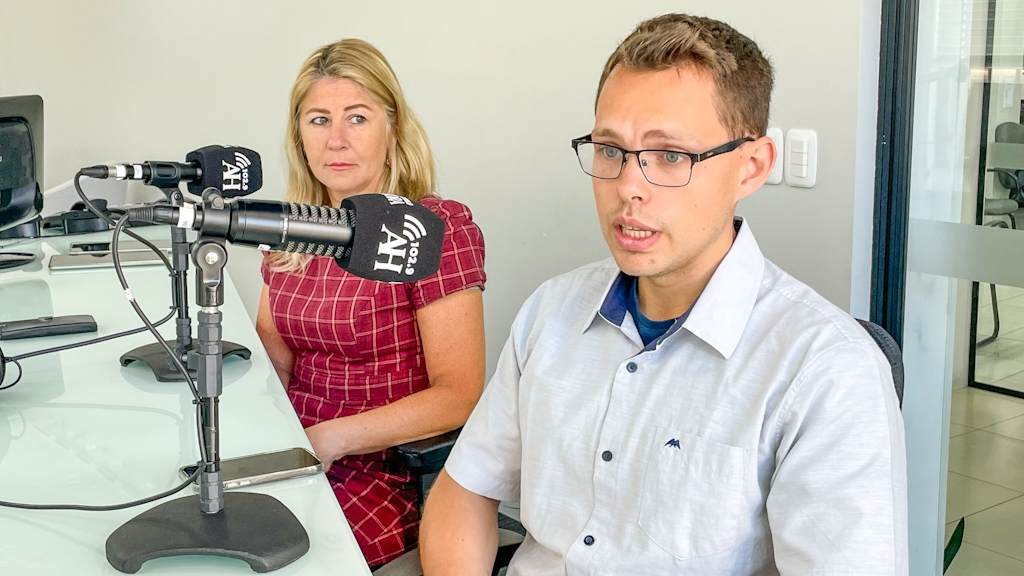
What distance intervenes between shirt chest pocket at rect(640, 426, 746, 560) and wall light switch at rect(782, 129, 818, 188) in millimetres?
801

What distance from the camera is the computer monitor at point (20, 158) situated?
2.03 meters

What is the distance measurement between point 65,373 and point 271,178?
175cm

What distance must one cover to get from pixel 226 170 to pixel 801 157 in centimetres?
105

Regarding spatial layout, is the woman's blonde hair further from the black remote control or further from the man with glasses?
the man with glasses

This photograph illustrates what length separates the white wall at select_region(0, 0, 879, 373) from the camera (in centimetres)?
176

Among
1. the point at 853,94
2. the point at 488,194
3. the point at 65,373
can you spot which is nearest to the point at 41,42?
the point at 488,194

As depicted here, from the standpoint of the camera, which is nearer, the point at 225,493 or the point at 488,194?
the point at 225,493

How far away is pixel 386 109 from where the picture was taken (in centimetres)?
200

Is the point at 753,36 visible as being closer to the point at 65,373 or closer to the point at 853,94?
the point at 853,94

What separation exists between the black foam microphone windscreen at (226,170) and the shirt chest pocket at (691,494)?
35.9 inches

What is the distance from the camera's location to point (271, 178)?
3.42 m

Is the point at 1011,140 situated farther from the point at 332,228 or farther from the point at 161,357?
the point at 161,357

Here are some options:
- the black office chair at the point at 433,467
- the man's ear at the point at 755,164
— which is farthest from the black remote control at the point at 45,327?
the man's ear at the point at 755,164

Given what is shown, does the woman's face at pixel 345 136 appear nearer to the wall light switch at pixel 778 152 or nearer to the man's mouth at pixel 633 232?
the wall light switch at pixel 778 152
